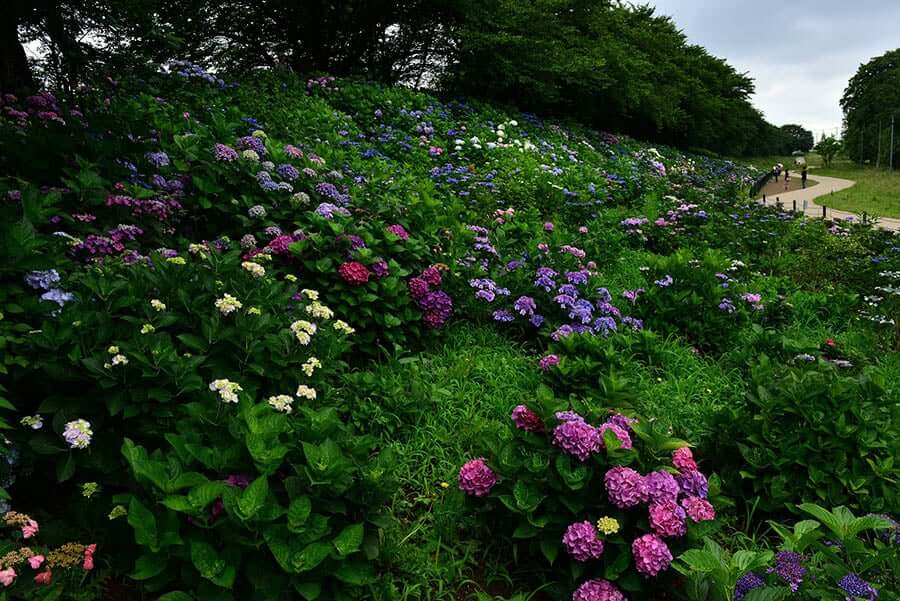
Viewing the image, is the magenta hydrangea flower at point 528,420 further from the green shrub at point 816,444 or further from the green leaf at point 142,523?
the green leaf at point 142,523

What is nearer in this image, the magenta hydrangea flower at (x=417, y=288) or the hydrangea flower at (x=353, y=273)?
the hydrangea flower at (x=353, y=273)

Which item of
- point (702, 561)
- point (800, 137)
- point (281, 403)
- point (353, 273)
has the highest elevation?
point (800, 137)

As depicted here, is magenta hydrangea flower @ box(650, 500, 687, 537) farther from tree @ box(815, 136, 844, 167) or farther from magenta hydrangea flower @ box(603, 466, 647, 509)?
tree @ box(815, 136, 844, 167)

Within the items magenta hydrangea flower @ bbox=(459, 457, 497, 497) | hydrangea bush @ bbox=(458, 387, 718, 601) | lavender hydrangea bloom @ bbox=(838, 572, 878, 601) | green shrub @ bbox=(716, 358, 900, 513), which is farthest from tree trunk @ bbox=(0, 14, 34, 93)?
lavender hydrangea bloom @ bbox=(838, 572, 878, 601)

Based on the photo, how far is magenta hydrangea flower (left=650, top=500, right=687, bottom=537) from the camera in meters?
1.88

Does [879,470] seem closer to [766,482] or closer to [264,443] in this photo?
[766,482]

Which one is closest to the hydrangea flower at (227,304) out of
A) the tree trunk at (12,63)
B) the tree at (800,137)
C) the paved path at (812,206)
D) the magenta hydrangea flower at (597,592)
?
the magenta hydrangea flower at (597,592)

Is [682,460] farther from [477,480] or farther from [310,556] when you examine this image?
[310,556]

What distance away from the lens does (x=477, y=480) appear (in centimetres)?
218

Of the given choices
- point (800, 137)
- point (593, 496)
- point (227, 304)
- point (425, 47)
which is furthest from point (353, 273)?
point (800, 137)

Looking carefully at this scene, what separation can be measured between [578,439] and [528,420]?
274mm

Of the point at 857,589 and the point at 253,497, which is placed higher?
the point at 253,497

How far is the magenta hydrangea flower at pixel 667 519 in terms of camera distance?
1.88 meters

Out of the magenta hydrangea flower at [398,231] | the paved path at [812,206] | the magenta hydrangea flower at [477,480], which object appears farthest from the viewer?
the paved path at [812,206]
